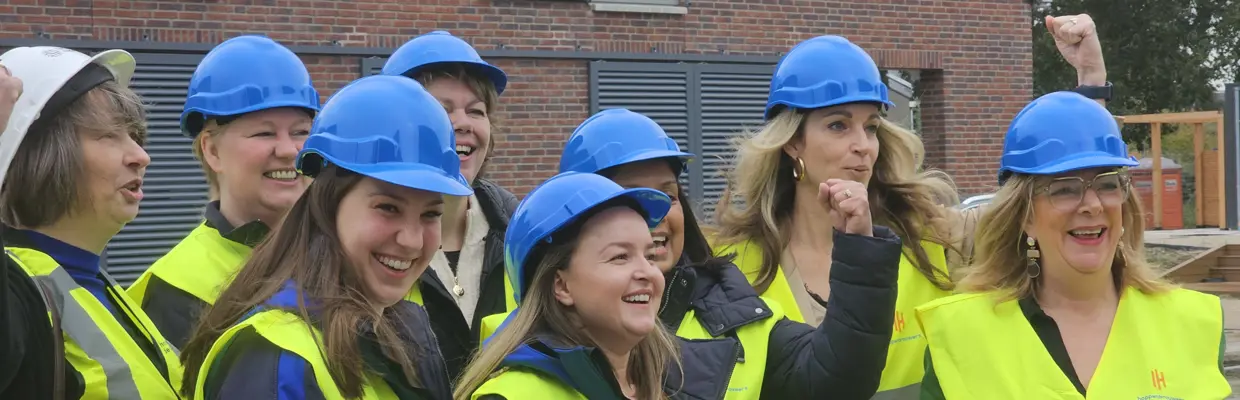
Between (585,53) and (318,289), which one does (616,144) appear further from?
(585,53)

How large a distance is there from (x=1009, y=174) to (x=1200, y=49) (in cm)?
2906

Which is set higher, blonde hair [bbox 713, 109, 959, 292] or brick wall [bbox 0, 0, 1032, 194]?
brick wall [bbox 0, 0, 1032, 194]

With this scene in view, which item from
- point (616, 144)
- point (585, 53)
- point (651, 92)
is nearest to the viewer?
point (616, 144)

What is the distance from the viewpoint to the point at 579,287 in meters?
2.73

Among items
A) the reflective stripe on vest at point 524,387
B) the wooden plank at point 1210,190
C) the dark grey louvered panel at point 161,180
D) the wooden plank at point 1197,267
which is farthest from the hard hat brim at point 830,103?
the wooden plank at point 1210,190

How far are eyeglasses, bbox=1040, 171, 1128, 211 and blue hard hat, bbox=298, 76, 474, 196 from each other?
1495 mm

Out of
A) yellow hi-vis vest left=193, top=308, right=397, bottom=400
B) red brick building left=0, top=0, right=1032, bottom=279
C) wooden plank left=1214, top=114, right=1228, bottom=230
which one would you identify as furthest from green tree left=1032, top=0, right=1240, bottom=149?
yellow hi-vis vest left=193, top=308, right=397, bottom=400

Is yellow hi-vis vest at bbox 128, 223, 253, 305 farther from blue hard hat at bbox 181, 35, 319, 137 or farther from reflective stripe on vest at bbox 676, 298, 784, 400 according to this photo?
reflective stripe on vest at bbox 676, 298, 784, 400

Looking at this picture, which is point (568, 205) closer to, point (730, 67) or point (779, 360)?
point (779, 360)

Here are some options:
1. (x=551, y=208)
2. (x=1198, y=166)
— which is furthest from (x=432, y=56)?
(x=1198, y=166)

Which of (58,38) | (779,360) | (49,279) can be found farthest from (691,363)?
(58,38)

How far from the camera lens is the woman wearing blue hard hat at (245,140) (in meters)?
3.35

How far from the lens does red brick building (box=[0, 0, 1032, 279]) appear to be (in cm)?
1059

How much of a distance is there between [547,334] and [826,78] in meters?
1.35
